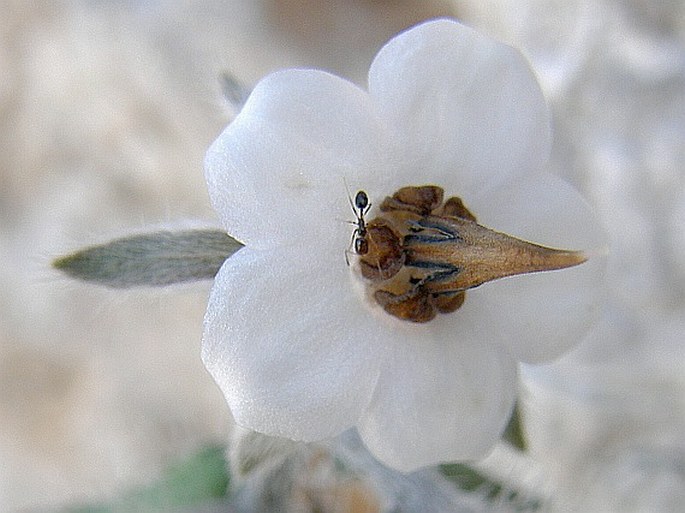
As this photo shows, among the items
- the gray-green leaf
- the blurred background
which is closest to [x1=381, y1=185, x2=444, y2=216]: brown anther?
the gray-green leaf

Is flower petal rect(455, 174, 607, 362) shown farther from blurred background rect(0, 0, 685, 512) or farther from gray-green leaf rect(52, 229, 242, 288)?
blurred background rect(0, 0, 685, 512)

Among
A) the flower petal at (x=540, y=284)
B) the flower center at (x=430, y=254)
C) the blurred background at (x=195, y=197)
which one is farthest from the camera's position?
the blurred background at (x=195, y=197)

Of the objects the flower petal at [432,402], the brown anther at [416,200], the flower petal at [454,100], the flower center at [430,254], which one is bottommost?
the flower petal at [432,402]

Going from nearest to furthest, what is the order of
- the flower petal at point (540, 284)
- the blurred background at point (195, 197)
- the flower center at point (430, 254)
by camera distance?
1. the flower center at point (430, 254)
2. the flower petal at point (540, 284)
3. the blurred background at point (195, 197)

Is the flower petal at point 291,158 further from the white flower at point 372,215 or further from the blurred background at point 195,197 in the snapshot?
the blurred background at point 195,197

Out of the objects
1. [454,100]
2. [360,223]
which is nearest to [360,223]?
[360,223]

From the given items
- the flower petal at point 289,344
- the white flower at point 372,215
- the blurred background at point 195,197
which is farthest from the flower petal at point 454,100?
the blurred background at point 195,197

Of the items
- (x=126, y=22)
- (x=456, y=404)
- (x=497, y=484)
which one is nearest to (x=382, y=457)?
(x=456, y=404)
